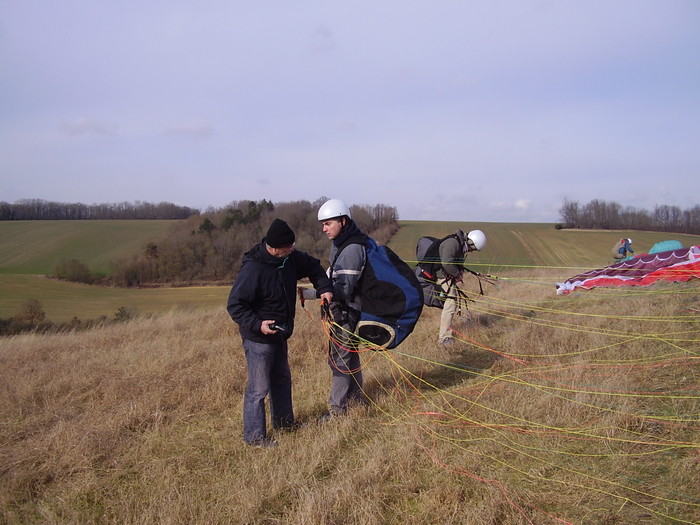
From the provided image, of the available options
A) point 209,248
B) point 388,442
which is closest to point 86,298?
point 209,248

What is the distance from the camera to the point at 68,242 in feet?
172

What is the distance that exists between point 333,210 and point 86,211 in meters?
77.9

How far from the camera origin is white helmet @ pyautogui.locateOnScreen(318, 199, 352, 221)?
4594 millimetres

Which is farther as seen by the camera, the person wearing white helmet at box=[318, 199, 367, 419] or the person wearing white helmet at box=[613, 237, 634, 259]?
the person wearing white helmet at box=[613, 237, 634, 259]

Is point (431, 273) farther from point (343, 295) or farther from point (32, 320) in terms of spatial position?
point (32, 320)

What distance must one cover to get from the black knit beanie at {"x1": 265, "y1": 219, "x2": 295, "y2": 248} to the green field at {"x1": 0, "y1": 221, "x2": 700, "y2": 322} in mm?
13294

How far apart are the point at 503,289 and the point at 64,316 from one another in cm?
2589

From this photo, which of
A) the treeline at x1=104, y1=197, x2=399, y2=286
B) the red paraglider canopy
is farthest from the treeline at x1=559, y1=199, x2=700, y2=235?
the red paraglider canopy

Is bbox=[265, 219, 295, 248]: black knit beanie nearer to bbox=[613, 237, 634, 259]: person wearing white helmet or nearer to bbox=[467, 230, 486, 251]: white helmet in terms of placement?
bbox=[467, 230, 486, 251]: white helmet

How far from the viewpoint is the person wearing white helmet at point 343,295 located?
4.51m

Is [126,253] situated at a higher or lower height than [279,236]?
higher

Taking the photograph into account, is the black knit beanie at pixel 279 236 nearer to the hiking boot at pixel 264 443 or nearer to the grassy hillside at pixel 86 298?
the hiking boot at pixel 264 443

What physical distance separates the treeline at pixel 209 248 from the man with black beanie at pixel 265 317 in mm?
34459

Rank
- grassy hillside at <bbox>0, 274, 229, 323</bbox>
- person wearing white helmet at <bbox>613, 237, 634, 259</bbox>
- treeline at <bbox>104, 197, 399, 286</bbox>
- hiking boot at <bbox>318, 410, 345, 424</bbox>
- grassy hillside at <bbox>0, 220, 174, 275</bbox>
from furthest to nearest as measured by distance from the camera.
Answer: grassy hillside at <bbox>0, 220, 174, 275</bbox> → treeline at <bbox>104, 197, 399, 286</bbox> → grassy hillside at <bbox>0, 274, 229, 323</bbox> → person wearing white helmet at <bbox>613, 237, 634, 259</bbox> → hiking boot at <bbox>318, 410, 345, 424</bbox>
